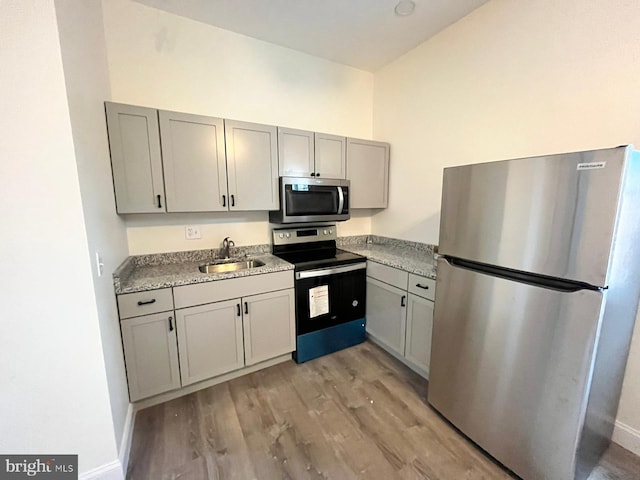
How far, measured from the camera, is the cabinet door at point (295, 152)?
2361mm

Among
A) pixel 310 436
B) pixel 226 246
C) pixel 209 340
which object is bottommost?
pixel 310 436

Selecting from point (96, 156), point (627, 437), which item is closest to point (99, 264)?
point (96, 156)

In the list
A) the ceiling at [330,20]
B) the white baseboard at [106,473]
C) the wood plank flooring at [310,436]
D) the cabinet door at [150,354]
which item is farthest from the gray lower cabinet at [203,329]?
the ceiling at [330,20]

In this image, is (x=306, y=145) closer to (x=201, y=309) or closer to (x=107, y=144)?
(x=107, y=144)

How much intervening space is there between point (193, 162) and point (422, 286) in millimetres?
2003

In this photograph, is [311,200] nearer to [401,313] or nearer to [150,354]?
[401,313]

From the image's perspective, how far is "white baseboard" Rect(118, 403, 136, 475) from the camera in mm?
1382

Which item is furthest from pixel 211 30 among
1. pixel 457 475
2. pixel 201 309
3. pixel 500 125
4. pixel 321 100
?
pixel 457 475

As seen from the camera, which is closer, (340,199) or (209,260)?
(209,260)

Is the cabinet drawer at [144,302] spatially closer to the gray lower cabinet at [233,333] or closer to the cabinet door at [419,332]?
the gray lower cabinet at [233,333]

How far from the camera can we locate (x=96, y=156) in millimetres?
1456

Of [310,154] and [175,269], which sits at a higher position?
[310,154]

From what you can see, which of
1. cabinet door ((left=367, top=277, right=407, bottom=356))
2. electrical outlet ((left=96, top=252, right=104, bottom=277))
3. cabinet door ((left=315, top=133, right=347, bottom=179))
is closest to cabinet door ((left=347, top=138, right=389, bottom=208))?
cabinet door ((left=315, top=133, right=347, bottom=179))

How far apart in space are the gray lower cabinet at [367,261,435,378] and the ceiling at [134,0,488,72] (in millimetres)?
2038
